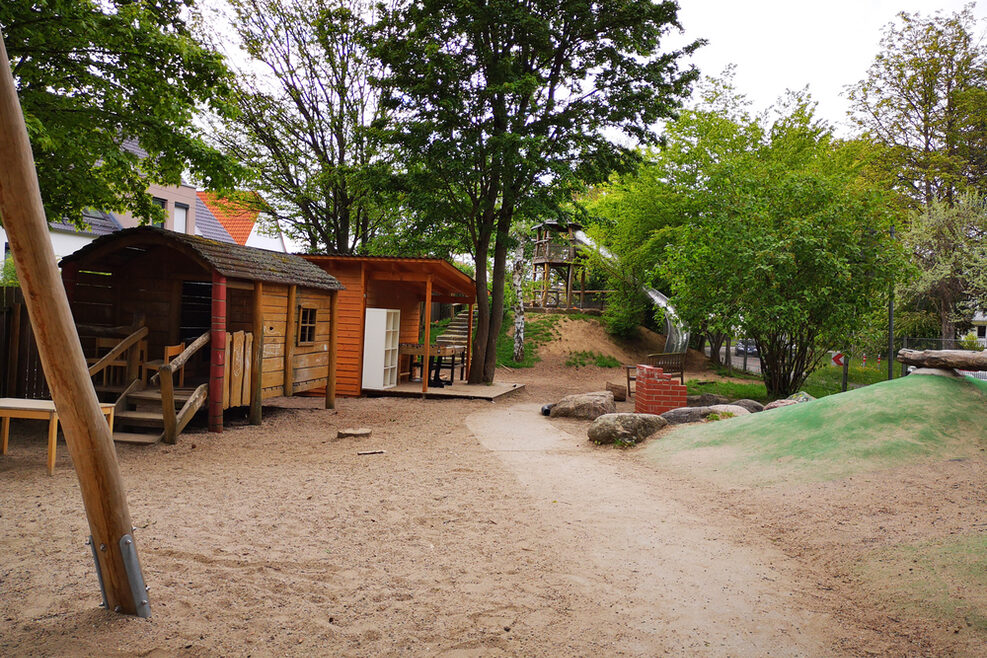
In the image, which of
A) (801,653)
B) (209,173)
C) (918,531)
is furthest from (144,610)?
(209,173)

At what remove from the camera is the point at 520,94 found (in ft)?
50.6

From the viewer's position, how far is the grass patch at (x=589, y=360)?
995 inches

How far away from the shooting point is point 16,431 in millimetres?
8672

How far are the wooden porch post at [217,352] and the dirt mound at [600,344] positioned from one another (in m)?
17.6

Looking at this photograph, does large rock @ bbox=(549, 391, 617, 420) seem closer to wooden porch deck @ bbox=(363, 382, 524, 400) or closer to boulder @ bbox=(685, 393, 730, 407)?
boulder @ bbox=(685, 393, 730, 407)

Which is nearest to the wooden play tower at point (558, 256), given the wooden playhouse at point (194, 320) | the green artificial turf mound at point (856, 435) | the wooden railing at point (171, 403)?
the wooden playhouse at point (194, 320)

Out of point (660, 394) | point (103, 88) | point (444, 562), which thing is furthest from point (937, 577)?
point (103, 88)

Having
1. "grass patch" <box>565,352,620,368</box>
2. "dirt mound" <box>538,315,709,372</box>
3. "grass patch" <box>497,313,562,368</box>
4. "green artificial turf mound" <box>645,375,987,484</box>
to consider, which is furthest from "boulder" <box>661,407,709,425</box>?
"dirt mound" <box>538,315,709,372</box>

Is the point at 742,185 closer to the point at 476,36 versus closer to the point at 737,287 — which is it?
the point at 737,287

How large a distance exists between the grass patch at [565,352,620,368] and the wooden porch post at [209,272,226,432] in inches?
681

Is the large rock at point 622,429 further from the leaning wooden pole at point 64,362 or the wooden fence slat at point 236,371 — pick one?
the leaning wooden pole at point 64,362

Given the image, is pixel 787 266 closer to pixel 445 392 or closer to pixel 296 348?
pixel 445 392

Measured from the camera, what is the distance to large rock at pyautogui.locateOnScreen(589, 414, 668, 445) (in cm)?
901

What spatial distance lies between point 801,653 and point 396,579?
95.4 inches
